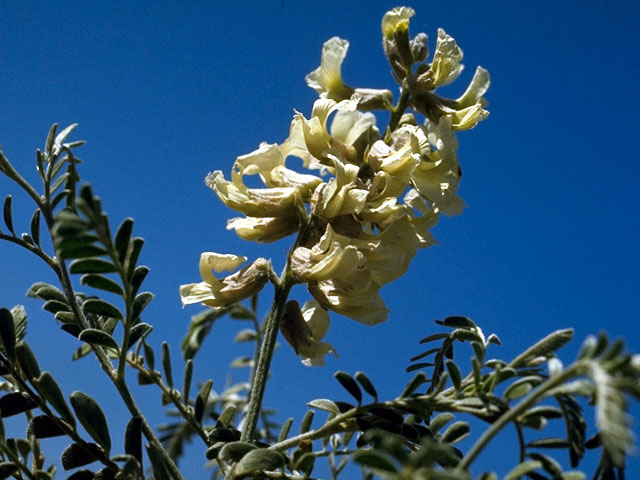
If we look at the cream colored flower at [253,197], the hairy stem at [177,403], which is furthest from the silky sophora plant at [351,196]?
the hairy stem at [177,403]

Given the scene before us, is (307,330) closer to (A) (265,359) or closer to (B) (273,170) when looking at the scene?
(A) (265,359)

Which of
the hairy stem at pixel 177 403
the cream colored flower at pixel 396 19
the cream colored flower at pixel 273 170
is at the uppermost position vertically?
the cream colored flower at pixel 396 19

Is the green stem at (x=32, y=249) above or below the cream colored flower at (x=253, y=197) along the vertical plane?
below

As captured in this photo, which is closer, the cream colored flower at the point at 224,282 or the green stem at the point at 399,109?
the cream colored flower at the point at 224,282

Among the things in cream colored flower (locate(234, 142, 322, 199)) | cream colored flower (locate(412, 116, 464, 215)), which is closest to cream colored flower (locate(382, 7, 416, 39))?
cream colored flower (locate(412, 116, 464, 215))

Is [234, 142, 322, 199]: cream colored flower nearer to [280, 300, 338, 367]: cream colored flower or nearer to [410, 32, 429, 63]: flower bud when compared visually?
[280, 300, 338, 367]: cream colored flower

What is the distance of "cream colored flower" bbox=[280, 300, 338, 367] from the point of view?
145 centimetres

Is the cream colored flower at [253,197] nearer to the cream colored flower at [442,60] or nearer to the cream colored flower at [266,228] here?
the cream colored flower at [266,228]

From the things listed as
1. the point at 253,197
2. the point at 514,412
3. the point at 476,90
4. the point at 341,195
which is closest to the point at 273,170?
the point at 253,197

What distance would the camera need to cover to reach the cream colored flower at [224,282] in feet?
4.72

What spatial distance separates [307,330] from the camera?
1.46m

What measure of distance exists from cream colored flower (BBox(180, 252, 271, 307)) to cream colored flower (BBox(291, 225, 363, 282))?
0.38ft

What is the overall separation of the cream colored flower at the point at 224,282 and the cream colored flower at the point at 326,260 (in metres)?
0.12

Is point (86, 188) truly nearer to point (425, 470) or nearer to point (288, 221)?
point (425, 470)
